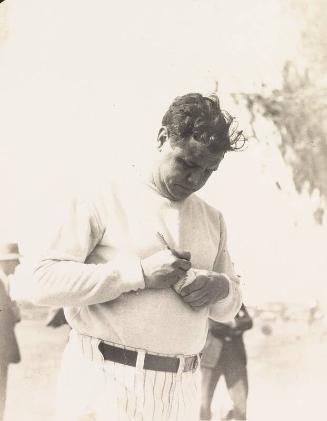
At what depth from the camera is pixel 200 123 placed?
137 cm

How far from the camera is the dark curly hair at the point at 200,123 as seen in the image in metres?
1.36

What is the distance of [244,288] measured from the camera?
2037 mm

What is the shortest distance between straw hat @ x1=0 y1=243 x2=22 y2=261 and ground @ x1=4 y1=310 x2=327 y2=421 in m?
0.22

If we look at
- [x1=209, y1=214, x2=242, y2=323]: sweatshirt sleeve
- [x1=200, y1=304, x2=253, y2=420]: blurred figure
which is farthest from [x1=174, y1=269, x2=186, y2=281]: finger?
[x1=200, y1=304, x2=253, y2=420]: blurred figure

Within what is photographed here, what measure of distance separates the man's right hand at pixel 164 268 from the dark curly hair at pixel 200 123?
255mm

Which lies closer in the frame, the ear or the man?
the man

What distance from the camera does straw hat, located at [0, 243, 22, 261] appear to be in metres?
1.90

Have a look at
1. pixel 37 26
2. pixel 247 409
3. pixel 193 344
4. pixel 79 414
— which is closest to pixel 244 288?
pixel 247 409

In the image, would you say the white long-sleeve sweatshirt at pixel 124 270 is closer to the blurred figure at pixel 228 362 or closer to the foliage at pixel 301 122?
the foliage at pixel 301 122

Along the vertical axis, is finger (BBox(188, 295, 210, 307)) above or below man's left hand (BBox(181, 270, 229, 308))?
below

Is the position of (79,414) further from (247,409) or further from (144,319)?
(247,409)

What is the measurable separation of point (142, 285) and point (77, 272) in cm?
13

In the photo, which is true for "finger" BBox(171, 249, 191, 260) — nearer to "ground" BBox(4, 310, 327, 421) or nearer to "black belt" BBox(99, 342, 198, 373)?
"black belt" BBox(99, 342, 198, 373)

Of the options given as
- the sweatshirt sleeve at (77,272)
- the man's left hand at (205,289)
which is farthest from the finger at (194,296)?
the sweatshirt sleeve at (77,272)
